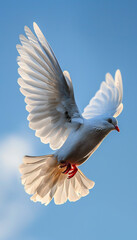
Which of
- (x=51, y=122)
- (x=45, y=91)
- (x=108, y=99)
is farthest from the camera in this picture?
(x=108, y=99)

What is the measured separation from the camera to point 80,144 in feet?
23.9

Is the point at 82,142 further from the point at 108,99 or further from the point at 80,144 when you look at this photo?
the point at 108,99

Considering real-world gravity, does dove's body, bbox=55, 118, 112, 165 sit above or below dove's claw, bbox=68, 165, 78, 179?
above

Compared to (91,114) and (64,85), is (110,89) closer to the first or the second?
(91,114)

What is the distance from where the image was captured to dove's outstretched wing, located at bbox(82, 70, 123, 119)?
840 centimetres

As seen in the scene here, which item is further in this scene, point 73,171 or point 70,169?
point 73,171

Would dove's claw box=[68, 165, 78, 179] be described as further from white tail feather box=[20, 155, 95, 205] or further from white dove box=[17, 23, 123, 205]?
white tail feather box=[20, 155, 95, 205]

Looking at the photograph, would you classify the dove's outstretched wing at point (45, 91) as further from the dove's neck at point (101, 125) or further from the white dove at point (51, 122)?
the dove's neck at point (101, 125)

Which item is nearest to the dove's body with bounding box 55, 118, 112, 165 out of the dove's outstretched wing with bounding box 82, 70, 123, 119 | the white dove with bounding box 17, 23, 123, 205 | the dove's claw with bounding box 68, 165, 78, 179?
the white dove with bounding box 17, 23, 123, 205

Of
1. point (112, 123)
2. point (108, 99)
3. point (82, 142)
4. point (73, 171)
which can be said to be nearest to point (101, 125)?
point (112, 123)

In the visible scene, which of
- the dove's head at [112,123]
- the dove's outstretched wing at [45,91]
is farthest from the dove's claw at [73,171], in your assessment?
the dove's head at [112,123]

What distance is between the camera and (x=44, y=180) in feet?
26.2

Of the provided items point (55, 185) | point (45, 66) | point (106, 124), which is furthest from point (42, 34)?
point (55, 185)

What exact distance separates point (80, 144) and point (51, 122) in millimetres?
834
